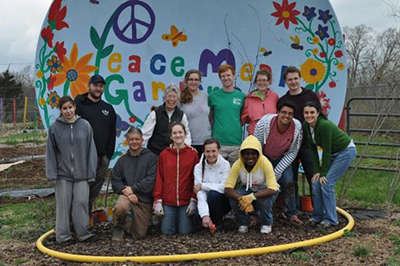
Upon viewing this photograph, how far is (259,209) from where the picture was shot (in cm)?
471

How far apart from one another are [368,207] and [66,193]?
141 inches

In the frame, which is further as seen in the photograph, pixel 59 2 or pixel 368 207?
pixel 368 207

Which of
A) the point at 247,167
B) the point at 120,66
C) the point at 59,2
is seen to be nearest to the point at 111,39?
the point at 120,66

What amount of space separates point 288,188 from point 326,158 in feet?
1.68

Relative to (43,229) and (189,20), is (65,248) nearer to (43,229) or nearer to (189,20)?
(43,229)

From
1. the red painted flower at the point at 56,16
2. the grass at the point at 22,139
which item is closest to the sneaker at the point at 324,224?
the red painted flower at the point at 56,16

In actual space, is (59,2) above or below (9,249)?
above

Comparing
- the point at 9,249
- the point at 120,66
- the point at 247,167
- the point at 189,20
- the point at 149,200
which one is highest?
the point at 189,20

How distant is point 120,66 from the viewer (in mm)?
6086

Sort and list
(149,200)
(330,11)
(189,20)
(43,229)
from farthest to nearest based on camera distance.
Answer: (189,20) < (330,11) < (43,229) < (149,200)

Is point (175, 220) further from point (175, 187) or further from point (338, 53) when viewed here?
point (338, 53)

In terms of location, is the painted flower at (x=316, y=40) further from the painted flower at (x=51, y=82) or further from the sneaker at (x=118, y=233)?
the sneaker at (x=118, y=233)

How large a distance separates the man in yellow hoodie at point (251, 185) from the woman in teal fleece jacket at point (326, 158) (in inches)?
21.8

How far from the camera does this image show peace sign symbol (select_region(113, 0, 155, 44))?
604 cm
